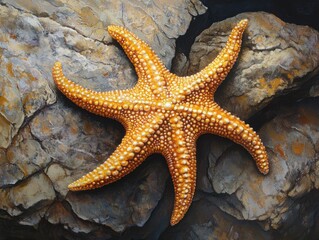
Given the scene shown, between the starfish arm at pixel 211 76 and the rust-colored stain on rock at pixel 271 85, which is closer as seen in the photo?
the starfish arm at pixel 211 76

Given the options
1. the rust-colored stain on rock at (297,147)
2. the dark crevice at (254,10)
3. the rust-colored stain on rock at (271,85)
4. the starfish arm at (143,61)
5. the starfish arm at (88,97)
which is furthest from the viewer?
the dark crevice at (254,10)

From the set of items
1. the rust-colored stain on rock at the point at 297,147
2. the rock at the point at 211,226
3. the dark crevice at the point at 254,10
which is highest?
the dark crevice at the point at 254,10

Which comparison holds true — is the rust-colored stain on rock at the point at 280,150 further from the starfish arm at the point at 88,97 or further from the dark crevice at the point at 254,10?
the starfish arm at the point at 88,97

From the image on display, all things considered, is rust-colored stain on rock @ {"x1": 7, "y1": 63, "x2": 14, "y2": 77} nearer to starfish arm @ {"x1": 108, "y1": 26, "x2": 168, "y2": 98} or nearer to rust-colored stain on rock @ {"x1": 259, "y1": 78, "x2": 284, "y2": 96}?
starfish arm @ {"x1": 108, "y1": 26, "x2": 168, "y2": 98}

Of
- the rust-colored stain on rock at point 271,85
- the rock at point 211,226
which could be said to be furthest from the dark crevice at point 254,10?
the rock at point 211,226

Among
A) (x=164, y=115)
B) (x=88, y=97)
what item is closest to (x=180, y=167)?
(x=164, y=115)

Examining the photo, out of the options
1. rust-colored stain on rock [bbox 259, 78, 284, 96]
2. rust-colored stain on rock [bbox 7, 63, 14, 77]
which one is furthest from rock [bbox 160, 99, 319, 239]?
rust-colored stain on rock [bbox 7, 63, 14, 77]
